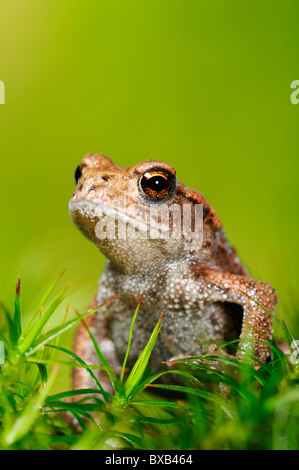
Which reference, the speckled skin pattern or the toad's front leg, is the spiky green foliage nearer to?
the toad's front leg

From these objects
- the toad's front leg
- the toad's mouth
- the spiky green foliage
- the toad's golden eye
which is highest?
the toad's golden eye

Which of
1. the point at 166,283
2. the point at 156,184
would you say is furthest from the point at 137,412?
the point at 156,184

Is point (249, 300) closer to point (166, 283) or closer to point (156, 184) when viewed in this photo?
point (166, 283)

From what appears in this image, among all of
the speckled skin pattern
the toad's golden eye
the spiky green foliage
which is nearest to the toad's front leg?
the speckled skin pattern

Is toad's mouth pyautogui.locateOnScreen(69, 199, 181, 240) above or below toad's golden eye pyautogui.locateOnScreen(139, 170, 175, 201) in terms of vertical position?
below

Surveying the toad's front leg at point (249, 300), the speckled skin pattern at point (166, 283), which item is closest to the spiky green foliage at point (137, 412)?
the toad's front leg at point (249, 300)

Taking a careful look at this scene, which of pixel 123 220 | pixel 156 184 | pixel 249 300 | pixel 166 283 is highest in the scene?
pixel 156 184

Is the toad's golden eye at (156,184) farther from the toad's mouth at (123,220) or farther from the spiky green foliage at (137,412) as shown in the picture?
the spiky green foliage at (137,412)
